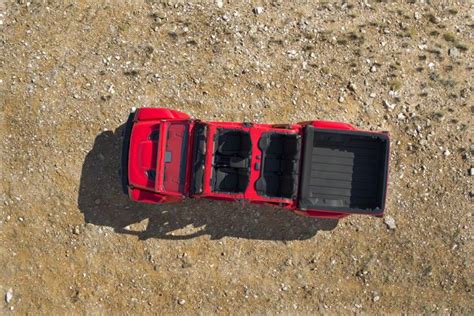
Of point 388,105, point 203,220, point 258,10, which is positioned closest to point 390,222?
point 388,105

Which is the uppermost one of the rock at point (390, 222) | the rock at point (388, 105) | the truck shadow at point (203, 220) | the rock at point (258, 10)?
the rock at point (258, 10)

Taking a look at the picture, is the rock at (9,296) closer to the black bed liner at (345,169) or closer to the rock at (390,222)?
the black bed liner at (345,169)

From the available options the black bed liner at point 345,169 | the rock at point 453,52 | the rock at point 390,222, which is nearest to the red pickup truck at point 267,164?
the black bed liner at point 345,169

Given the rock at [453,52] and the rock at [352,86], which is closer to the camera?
the rock at [352,86]

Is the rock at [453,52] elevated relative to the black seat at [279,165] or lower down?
elevated

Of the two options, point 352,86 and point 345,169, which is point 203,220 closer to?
point 345,169

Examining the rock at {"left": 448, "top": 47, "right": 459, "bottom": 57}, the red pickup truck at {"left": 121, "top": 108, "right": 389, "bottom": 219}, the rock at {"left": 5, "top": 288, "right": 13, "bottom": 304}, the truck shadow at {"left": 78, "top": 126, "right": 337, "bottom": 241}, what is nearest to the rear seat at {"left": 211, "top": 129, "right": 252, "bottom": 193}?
the red pickup truck at {"left": 121, "top": 108, "right": 389, "bottom": 219}

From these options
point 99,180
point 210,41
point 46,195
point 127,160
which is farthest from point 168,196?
point 210,41
